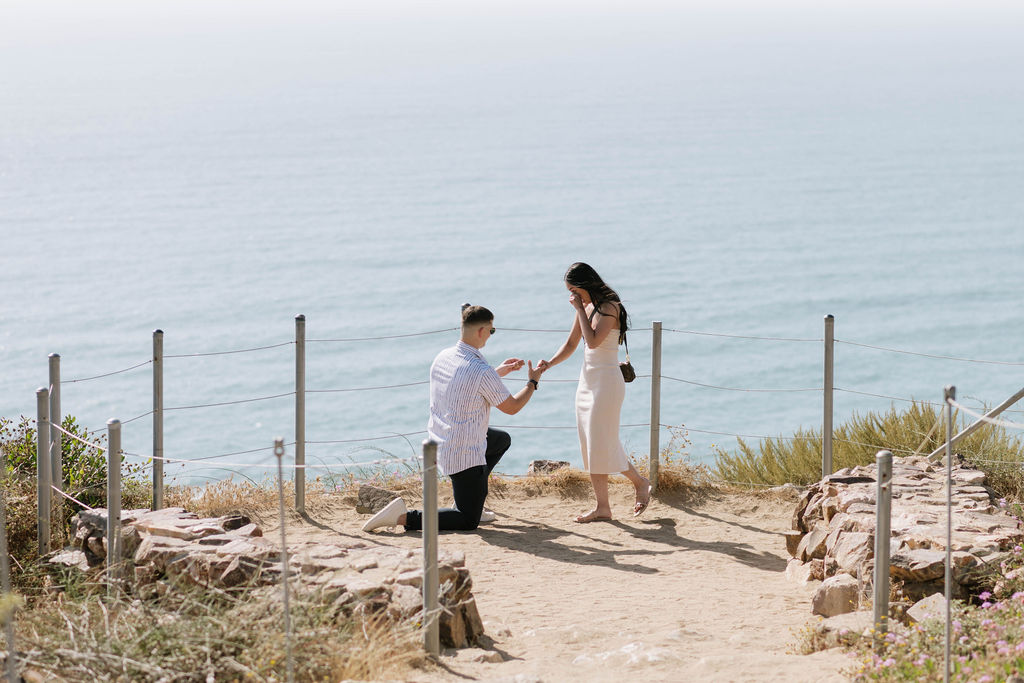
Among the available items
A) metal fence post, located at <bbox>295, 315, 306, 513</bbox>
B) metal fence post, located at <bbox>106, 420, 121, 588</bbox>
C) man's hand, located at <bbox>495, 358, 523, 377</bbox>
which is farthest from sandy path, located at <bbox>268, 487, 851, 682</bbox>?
metal fence post, located at <bbox>106, 420, 121, 588</bbox>

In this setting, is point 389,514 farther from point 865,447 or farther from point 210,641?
point 865,447

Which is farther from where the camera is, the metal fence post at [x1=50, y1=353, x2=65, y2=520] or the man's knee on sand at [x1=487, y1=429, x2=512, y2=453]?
the man's knee on sand at [x1=487, y1=429, x2=512, y2=453]

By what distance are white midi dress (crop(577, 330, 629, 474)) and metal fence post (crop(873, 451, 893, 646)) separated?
8.81 ft

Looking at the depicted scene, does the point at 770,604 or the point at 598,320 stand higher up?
the point at 598,320

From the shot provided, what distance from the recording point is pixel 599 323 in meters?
7.41

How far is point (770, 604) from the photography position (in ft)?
20.6

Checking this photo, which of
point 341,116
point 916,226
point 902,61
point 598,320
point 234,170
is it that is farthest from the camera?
point 902,61

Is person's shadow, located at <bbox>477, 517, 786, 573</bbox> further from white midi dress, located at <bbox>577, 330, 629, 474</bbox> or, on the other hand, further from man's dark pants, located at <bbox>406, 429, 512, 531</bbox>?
white midi dress, located at <bbox>577, 330, 629, 474</bbox>

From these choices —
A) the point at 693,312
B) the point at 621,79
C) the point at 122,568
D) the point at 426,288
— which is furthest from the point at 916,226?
the point at 122,568

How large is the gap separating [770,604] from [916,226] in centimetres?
5414

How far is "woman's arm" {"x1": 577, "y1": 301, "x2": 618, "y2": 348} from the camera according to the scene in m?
7.40

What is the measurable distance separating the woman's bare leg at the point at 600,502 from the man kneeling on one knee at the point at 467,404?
0.82 metres

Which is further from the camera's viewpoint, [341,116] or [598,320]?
[341,116]

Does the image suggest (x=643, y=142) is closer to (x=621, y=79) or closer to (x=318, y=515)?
(x=621, y=79)
